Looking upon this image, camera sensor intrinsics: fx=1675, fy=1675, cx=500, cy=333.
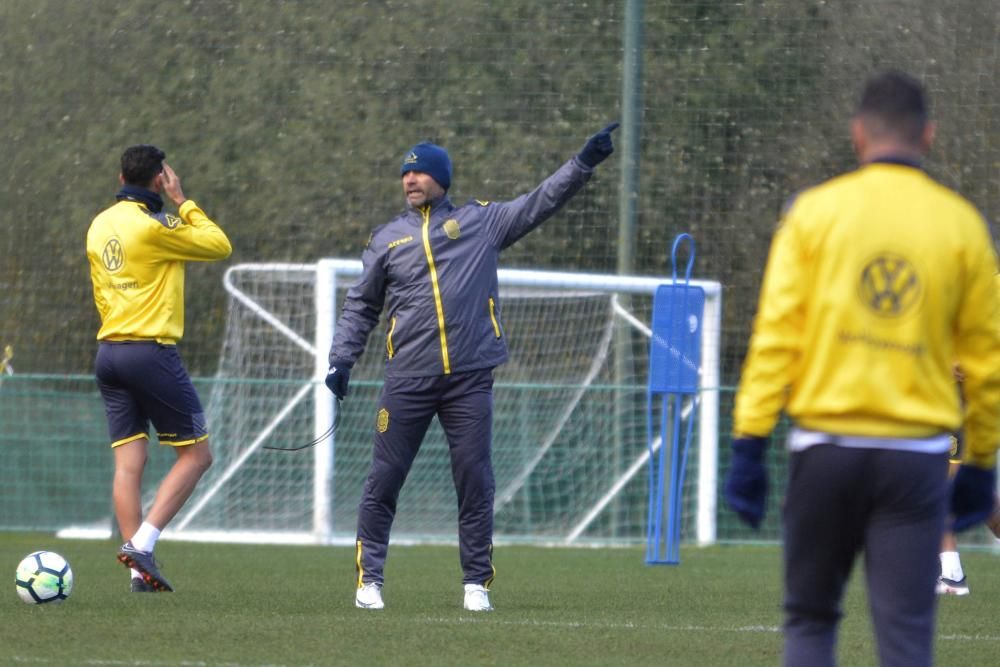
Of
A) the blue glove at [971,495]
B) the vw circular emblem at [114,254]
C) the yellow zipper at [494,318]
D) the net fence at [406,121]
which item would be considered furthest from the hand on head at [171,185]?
the net fence at [406,121]

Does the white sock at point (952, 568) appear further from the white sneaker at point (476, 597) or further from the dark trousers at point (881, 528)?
the dark trousers at point (881, 528)

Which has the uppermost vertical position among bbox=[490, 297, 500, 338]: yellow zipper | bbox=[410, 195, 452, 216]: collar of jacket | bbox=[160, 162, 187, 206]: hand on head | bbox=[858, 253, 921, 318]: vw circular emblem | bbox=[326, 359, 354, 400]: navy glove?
bbox=[160, 162, 187, 206]: hand on head

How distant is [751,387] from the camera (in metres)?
3.67

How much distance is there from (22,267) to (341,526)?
444 cm

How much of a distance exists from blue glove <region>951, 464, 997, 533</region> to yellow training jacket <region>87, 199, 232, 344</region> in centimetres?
489

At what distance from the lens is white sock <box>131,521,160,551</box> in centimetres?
768

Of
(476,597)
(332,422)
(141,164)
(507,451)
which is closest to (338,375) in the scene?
(476,597)

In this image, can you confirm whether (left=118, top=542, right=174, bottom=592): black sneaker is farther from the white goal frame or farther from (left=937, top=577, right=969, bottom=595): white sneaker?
the white goal frame

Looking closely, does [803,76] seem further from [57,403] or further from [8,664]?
[8,664]

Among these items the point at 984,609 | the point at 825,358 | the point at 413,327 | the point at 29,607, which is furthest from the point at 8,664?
the point at 984,609

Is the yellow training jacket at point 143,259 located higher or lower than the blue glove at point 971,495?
higher

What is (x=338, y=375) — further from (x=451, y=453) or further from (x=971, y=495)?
(x=971, y=495)

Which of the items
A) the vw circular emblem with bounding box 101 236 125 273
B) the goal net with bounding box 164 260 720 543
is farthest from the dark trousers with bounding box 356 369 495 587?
the goal net with bounding box 164 260 720 543

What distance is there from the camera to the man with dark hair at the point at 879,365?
3.62 m
